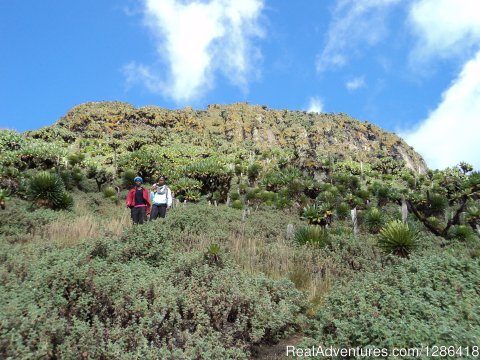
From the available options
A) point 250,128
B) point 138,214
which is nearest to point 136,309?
point 138,214

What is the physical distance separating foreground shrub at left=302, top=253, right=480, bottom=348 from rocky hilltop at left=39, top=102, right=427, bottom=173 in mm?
39233

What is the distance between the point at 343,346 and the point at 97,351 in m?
2.26

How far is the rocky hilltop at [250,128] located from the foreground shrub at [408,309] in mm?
39233

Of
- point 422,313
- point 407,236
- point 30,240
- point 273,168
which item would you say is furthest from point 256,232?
point 273,168

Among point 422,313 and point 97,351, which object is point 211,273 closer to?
point 97,351

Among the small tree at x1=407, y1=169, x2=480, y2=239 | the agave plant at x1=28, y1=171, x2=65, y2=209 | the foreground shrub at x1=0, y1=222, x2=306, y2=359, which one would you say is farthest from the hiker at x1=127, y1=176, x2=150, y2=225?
the small tree at x1=407, y1=169, x2=480, y2=239

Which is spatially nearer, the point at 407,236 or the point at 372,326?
the point at 372,326

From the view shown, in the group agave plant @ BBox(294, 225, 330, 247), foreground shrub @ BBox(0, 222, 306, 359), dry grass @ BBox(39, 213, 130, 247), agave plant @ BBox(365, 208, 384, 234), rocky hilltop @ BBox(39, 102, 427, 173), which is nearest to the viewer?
foreground shrub @ BBox(0, 222, 306, 359)

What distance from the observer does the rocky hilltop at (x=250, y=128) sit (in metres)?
51.5

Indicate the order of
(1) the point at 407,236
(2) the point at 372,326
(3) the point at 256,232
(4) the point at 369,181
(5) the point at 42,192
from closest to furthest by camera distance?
(2) the point at 372,326 → (1) the point at 407,236 → (3) the point at 256,232 → (5) the point at 42,192 → (4) the point at 369,181

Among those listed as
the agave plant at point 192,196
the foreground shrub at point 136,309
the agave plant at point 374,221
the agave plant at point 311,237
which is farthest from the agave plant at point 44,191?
the agave plant at point 374,221

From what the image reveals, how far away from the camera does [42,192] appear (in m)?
14.2

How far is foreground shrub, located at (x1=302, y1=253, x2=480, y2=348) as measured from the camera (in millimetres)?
3422

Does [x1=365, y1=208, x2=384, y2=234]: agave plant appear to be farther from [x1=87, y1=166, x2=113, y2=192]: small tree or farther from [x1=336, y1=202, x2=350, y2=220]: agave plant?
[x1=87, y1=166, x2=113, y2=192]: small tree
